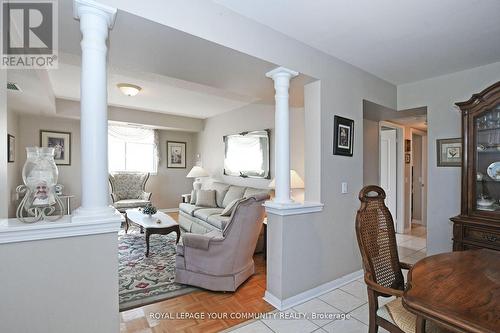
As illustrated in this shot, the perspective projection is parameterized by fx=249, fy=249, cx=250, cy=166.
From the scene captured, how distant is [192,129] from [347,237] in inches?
201

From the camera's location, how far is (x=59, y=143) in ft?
18.0

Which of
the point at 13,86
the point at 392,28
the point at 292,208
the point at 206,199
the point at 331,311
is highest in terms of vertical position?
the point at 392,28

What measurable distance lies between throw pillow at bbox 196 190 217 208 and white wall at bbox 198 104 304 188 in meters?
0.72

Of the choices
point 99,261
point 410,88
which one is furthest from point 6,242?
point 410,88

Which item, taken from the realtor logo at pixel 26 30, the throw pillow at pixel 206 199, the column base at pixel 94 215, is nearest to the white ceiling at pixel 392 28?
the realtor logo at pixel 26 30

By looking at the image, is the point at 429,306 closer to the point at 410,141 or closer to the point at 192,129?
the point at 410,141

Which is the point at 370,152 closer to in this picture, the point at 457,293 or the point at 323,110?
the point at 323,110

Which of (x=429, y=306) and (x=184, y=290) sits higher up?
(x=429, y=306)

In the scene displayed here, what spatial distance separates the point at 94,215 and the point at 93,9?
3.78ft

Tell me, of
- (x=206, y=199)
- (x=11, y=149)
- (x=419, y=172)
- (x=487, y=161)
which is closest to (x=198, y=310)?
(x=206, y=199)

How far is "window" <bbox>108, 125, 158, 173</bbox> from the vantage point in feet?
20.5

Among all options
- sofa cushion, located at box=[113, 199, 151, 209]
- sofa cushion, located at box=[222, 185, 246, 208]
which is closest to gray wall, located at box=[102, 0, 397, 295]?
sofa cushion, located at box=[222, 185, 246, 208]

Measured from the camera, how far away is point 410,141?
5.23 metres

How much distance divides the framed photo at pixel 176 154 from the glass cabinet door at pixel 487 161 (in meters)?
6.42
